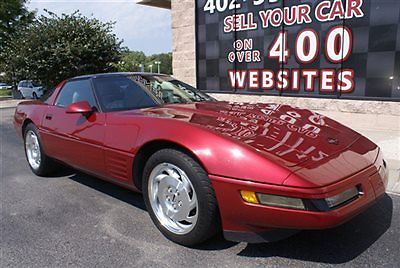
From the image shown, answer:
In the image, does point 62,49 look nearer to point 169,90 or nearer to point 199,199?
point 169,90

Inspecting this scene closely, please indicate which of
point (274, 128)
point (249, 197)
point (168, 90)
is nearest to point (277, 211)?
point (249, 197)

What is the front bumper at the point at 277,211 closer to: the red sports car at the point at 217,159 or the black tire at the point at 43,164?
the red sports car at the point at 217,159

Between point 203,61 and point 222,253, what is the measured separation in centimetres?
1001

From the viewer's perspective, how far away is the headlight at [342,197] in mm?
2076

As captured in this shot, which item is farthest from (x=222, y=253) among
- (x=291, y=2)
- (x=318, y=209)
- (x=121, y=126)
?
(x=291, y=2)

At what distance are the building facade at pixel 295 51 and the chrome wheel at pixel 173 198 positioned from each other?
724 centimetres

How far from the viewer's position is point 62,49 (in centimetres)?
1191

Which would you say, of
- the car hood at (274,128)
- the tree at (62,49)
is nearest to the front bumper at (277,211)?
the car hood at (274,128)

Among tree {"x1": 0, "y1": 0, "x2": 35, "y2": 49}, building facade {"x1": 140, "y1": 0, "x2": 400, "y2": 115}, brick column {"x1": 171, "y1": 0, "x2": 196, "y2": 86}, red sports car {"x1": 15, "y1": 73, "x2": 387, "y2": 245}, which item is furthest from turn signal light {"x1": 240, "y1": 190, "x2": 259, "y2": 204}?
tree {"x1": 0, "y1": 0, "x2": 35, "y2": 49}

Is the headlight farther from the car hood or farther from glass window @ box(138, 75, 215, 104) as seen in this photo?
glass window @ box(138, 75, 215, 104)

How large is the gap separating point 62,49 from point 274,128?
1104 cm

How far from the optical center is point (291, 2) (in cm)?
935

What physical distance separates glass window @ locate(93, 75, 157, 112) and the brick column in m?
8.74

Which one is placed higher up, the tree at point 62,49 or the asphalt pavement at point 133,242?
the tree at point 62,49
